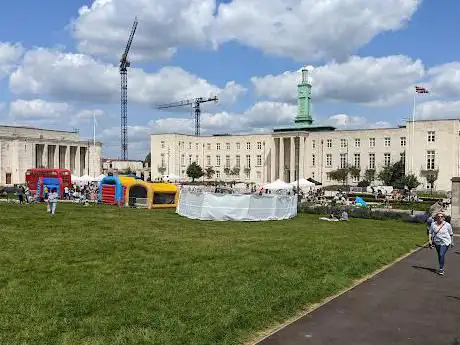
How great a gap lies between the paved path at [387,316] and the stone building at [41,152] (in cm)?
9709

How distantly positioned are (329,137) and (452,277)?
84.2m

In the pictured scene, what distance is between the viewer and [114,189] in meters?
40.5

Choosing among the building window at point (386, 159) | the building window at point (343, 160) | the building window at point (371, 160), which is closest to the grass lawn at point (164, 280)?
the building window at point (386, 159)

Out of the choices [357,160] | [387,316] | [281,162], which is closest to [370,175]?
[357,160]

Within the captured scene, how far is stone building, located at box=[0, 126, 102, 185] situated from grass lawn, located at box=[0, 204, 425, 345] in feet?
277

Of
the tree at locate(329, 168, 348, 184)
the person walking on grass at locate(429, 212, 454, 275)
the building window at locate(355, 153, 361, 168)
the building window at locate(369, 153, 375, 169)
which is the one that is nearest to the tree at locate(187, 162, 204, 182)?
the tree at locate(329, 168, 348, 184)

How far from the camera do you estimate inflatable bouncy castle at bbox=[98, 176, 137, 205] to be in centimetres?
3969

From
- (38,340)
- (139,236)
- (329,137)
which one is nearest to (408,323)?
(38,340)

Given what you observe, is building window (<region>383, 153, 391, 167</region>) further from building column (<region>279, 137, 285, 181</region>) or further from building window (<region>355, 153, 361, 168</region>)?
building column (<region>279, 137, 285, 181</region>)

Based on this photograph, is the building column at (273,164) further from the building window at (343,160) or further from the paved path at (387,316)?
the paved path at (387,316)

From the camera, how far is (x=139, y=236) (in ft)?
62.0

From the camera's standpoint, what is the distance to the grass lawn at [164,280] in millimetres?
7910

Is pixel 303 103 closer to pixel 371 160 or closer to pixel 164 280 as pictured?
pixel 371 160

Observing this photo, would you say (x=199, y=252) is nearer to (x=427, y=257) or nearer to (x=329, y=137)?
(x=427, y=257)
